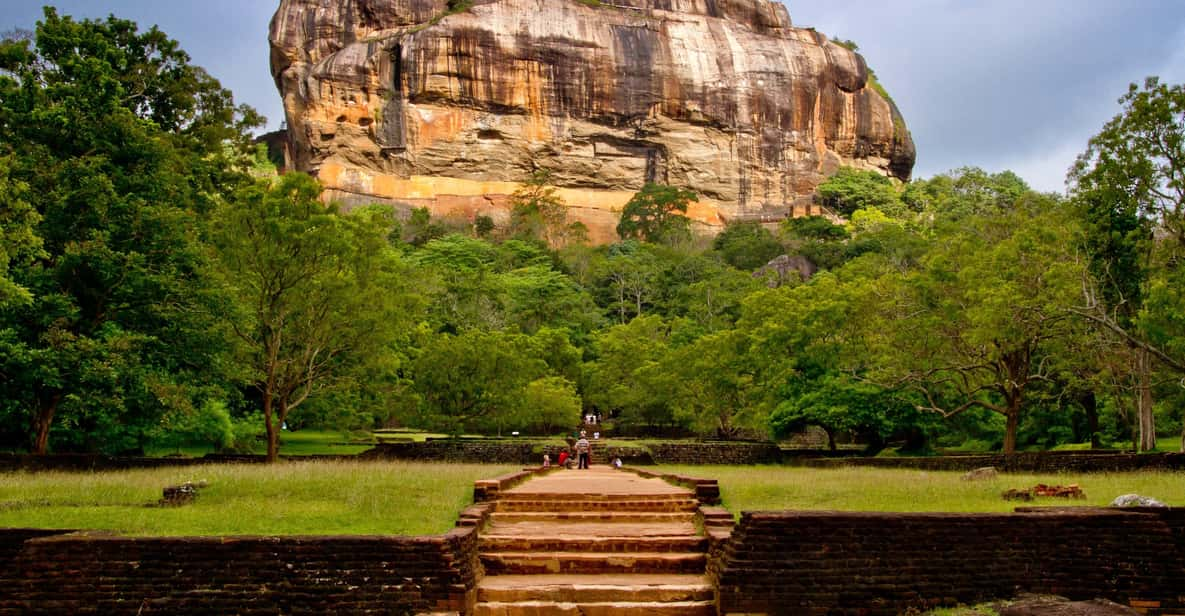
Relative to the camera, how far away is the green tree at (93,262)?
18250 mm

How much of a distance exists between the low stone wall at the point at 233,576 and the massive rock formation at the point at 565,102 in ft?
224

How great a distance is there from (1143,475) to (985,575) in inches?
340

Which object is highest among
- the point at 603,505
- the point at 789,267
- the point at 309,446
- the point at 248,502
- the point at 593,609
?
the point at 789,267

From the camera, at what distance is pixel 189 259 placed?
64.7ft

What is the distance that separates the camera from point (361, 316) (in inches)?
918

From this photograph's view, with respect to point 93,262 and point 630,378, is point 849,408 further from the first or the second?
point 93,262

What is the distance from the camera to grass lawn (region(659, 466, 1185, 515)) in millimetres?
11273

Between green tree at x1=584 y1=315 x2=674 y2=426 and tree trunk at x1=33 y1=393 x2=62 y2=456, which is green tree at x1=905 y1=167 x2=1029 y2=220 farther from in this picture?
tree trunk at x1=33 y1=393 x2=62 y2=456

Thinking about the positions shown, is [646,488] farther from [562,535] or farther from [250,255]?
[250,255]

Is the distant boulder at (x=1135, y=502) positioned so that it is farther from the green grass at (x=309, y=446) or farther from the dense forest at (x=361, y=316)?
the green grass at (x=309, y=446)

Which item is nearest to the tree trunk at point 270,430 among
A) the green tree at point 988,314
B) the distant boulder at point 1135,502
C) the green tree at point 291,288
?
the green tree at point 291,288

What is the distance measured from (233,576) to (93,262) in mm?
12321

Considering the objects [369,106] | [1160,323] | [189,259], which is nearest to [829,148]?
[369,106]

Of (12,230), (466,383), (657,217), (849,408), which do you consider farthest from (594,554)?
(657,217)
